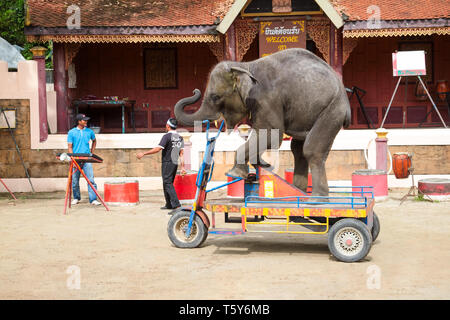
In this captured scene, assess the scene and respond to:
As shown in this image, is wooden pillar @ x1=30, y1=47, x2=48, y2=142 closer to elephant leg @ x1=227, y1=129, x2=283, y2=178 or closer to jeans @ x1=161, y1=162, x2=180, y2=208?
jeans @ x1=161, y1=162, x2=180, y2=208

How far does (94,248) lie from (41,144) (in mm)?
6973

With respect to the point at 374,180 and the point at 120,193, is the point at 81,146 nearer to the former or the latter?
the point at 120,193

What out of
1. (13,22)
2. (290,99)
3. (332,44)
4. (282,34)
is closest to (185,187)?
(290,99)

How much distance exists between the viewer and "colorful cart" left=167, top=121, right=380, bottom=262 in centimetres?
702

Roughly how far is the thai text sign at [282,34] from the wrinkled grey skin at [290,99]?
27.3ft

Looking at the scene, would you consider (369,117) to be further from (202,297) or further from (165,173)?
(202,297)

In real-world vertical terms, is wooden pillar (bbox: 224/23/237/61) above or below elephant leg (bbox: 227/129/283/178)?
above

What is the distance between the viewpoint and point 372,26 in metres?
15.4

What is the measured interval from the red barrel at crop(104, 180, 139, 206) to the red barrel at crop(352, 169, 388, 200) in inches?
171

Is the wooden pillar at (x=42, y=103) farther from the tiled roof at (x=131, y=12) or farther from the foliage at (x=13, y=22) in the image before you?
the foliage at (x=13, y=22)

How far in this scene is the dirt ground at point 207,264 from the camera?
5.86 m

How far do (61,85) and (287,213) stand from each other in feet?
34.0

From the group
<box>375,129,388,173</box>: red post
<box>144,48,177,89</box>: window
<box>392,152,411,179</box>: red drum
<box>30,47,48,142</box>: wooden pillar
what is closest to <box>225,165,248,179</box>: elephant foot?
<box>392,152,411,179</box>: red drum

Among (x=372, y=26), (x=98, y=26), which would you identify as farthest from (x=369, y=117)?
(x=98, y=26)
